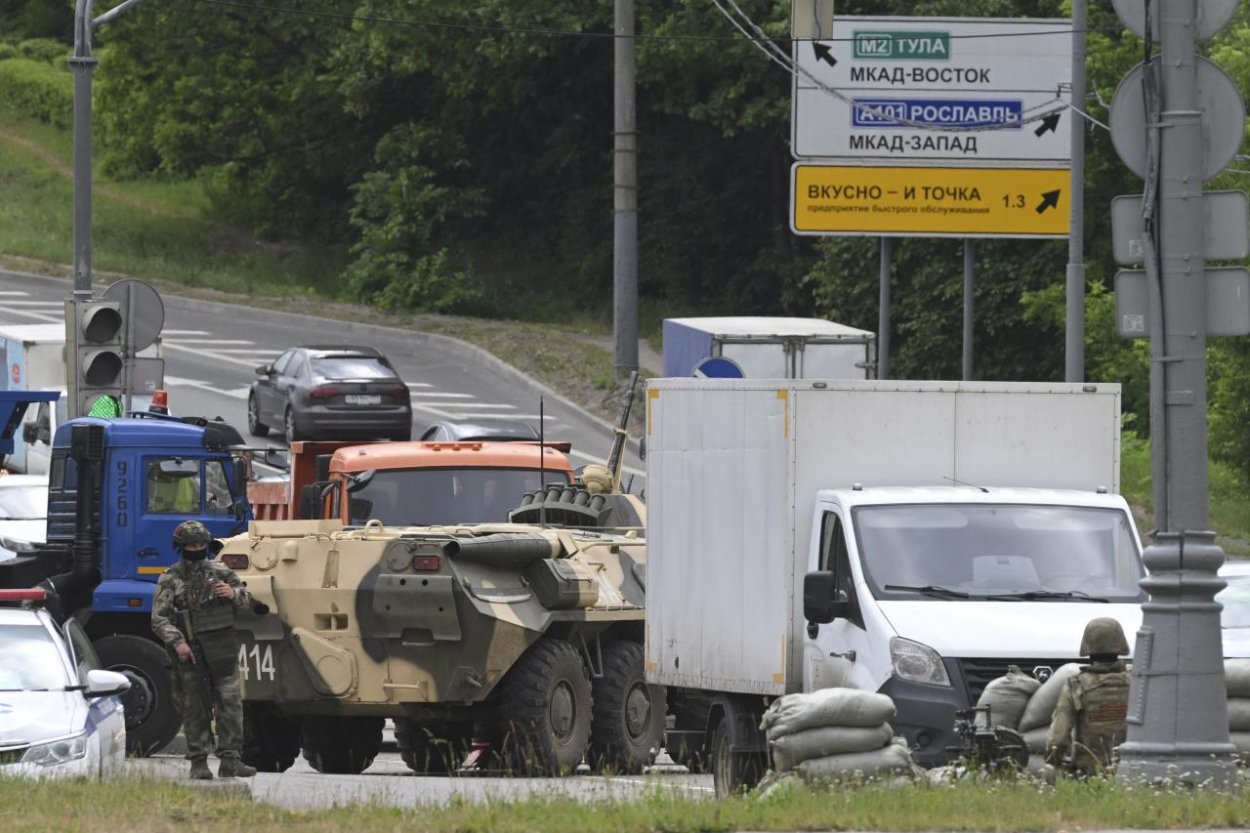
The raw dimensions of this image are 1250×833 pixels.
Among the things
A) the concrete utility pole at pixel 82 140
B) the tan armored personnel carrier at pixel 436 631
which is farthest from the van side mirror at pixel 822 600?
the concrete utility pole at pixel 82 140

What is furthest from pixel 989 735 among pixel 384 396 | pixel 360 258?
pixel 360 258

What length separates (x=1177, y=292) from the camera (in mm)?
11008

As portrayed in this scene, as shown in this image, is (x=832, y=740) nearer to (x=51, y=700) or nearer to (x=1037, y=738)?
(x=1037, y=738)

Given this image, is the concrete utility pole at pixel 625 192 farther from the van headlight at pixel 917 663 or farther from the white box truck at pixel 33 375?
the van headlight at pixel 917 663

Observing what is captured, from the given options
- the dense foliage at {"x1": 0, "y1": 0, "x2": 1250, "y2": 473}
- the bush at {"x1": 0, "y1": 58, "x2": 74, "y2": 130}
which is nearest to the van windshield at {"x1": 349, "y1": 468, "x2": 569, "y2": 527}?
the dense foliage at {"x1": 0, "y1": 0, "x2": 1250, "y2": 473}

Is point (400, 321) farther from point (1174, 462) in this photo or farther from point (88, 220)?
point (1174, 462)

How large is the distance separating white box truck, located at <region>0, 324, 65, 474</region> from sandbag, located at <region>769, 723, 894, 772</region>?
78.8ft

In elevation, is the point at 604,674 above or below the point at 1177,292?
below

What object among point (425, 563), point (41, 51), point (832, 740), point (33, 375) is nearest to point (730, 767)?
point (832, 740)

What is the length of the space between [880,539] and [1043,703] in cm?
154

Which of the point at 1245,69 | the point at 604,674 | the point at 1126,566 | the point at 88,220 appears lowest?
the point at 604,674

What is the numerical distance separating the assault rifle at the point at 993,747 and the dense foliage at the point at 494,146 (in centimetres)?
3316

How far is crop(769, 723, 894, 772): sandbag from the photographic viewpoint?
1116 centimetres

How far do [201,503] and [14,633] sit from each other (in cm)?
504
